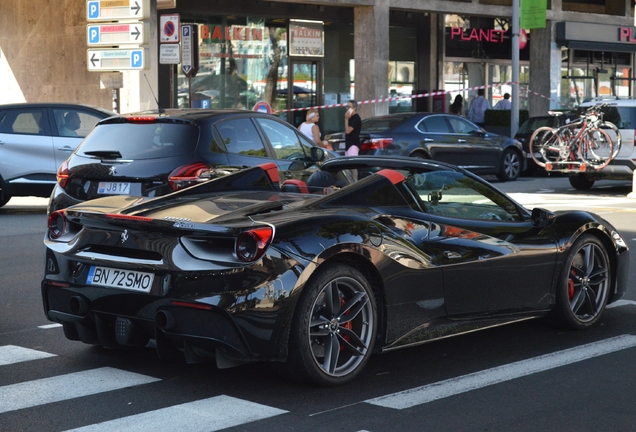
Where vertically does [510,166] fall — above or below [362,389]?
above

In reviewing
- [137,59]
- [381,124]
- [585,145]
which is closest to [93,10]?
[137,59]

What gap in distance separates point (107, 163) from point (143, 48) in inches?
444

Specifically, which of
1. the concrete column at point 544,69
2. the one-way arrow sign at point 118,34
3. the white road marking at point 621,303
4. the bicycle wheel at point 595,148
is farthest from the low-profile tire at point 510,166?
the white road marking at point 621,303

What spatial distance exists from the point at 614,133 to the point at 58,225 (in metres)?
→ 15.8

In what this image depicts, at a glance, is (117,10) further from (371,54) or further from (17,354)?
(17,354)

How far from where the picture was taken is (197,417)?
198 inches

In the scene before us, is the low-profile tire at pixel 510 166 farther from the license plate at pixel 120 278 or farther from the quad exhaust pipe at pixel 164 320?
the quad exhaust pipe at pixel 164 320

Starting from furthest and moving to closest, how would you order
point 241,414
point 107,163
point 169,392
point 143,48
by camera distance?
1. point 143,48
2. point 107,163
3. point 169,392
4. point 241,414

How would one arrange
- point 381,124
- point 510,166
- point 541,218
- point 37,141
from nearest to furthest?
point 541,218
point 37,141
point 381,124
point 510,166

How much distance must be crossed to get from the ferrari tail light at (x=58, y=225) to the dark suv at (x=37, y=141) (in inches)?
393

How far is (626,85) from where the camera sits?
4316cm

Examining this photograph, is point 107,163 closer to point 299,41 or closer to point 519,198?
point 519,198

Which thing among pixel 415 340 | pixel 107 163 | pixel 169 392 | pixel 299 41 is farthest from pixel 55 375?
pixel 299 41

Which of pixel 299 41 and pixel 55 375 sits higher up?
pixel 299 41
